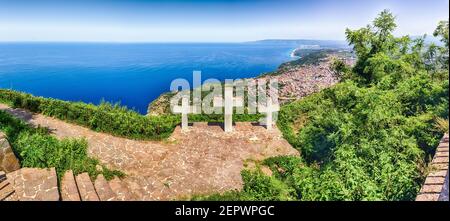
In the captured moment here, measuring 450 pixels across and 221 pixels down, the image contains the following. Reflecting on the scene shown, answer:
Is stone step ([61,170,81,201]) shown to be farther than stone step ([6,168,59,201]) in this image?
Yes

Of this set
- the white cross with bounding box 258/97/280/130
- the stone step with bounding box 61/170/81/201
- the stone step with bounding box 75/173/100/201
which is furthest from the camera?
the white cross with bounding box 258/97/280/130

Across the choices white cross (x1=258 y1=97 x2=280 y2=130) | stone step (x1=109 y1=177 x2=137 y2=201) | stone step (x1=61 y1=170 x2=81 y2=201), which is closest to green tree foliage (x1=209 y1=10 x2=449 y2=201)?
white cross (x1=258 y1=97 x2=280 y2=130)

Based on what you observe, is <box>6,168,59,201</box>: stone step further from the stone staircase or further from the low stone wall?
the low stone wall

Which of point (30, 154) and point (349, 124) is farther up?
point (349, 124)

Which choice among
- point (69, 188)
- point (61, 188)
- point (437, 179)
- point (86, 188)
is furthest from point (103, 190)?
point (437, 179)

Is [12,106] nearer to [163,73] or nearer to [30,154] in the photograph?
[30,154]

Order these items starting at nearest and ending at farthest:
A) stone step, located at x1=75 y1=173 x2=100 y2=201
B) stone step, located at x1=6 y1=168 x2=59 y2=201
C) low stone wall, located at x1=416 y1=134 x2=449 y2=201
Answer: low stone wall, located at x1=416 y1=134 x2=449 y2=201
stone step, located at x1=6 y1=168 x2=59 y2=201
stone step, located at x1=75 y1=173 x2=100 y2=201

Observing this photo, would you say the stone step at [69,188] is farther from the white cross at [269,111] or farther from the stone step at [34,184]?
the white cross at [269,111]

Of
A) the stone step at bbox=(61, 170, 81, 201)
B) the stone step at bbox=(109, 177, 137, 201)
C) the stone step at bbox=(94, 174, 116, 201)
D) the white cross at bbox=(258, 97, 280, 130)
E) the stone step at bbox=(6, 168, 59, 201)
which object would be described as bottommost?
the stone step at bbox=(109, 177, 137, 201)

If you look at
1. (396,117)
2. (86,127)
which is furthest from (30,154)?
(396,117)
